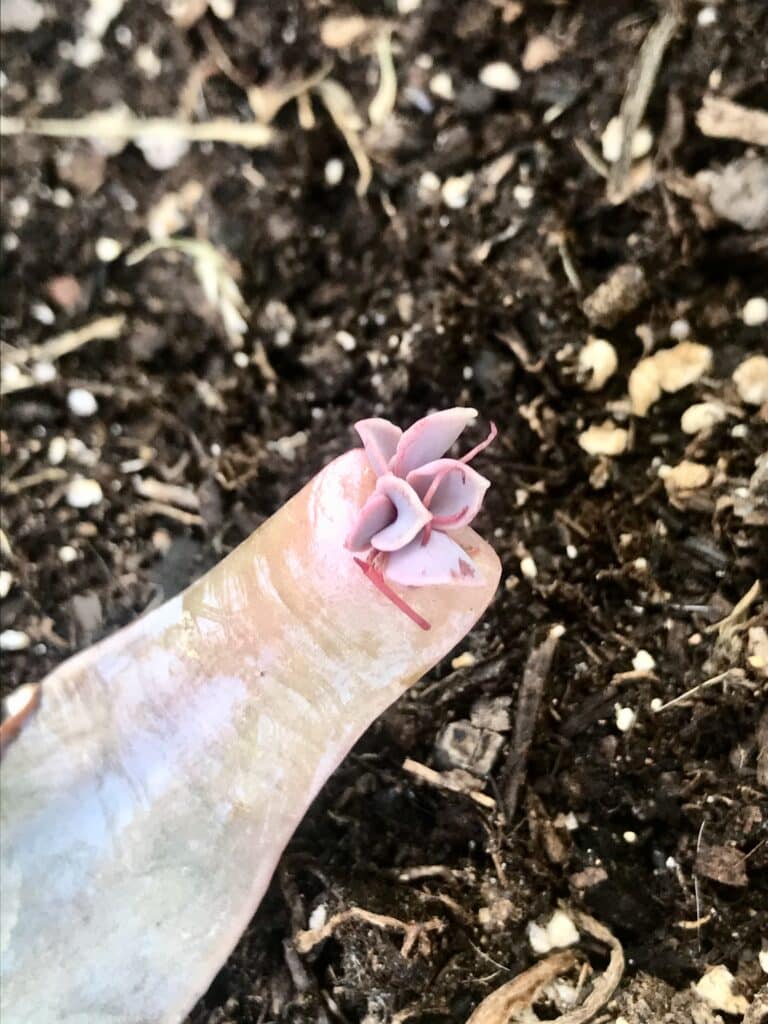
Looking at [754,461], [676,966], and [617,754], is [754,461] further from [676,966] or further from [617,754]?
[676,966]

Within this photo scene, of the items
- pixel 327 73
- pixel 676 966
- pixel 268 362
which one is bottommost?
pixel 676 966

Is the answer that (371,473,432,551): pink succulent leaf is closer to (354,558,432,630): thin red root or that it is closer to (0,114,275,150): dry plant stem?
(354,558,432,630): thin red root

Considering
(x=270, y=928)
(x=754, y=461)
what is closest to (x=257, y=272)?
(x=754, y=461)

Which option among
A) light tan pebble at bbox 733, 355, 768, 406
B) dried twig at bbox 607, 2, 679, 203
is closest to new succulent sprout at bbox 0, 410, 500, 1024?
light tan pebble at bbox 733, 355, 768, 406

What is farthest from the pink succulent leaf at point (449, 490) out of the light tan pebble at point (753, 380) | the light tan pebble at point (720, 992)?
the light tan pebble at point (720, 992)

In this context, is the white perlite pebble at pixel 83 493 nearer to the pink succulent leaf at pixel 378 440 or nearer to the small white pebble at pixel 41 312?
the small white pebble at pixel 41 312

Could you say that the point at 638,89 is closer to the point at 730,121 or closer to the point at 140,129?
the point at 730,121
